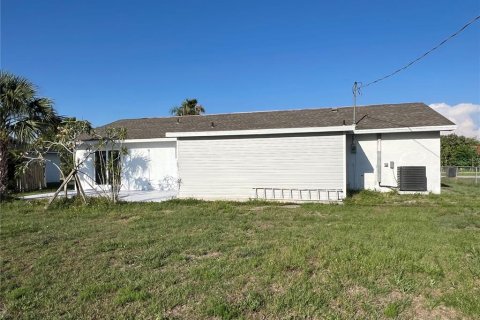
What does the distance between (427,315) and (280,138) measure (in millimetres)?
9007

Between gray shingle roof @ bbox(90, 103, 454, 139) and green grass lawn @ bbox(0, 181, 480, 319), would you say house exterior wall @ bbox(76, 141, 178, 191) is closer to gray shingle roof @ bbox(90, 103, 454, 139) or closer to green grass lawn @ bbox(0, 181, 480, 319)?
gray shingle roof @ bbox(90, 103, 454, 139)

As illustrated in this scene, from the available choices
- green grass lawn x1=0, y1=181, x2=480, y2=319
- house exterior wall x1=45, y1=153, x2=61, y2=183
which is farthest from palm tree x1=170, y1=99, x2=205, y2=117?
green grass lawn x1=0, y1=181, x2=480, y2=319

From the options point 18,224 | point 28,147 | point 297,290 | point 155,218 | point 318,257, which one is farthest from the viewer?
point 28,147

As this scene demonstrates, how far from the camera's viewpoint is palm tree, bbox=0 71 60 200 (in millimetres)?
11203

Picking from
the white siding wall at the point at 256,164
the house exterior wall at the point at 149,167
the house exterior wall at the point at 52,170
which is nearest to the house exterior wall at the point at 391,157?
the white siding wall at the point at 256,164

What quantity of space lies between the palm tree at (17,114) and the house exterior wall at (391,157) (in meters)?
11.8

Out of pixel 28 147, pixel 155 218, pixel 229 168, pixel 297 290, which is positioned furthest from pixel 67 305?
pixel 28 147

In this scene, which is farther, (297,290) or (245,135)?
(245,135)

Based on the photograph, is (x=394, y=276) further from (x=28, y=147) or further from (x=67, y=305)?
(x=28, y=147)

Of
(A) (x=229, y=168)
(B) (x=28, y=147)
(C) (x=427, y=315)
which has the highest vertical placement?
(B) (x=28, y=147)

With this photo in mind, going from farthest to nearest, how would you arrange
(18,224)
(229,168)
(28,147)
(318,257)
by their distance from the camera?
(229,168), (28,147), (18,224), (318,257)

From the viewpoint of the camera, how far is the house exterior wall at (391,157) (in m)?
12.8

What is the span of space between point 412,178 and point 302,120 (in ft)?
15.8

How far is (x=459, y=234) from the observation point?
629 centimetres
